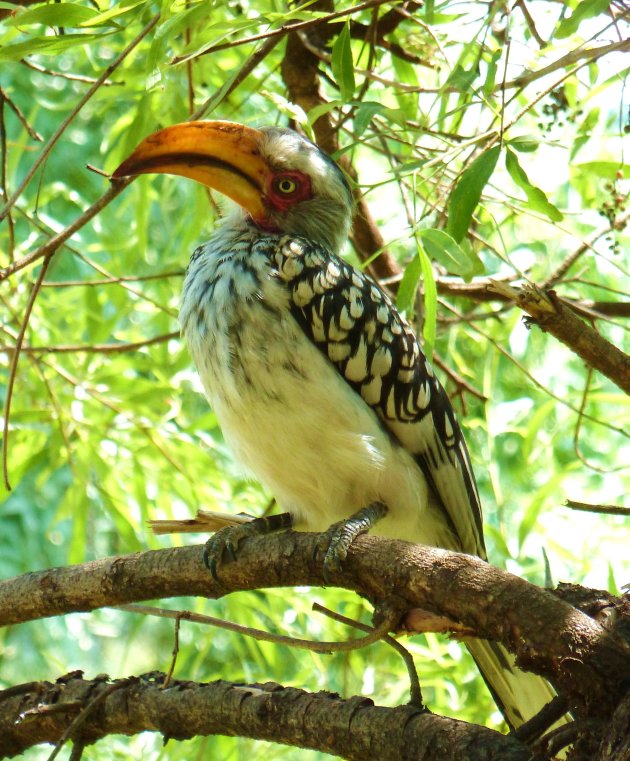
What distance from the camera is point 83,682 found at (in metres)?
2.27

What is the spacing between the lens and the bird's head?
113 inches

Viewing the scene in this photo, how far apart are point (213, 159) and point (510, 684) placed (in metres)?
1.68

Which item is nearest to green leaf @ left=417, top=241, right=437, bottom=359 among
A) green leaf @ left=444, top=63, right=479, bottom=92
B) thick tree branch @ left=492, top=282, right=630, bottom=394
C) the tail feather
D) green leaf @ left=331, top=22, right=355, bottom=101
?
thick tree branch @ left=492, top=282, right=630, bottom=394

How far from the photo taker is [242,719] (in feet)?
6.63

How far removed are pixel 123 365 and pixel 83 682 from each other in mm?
1706

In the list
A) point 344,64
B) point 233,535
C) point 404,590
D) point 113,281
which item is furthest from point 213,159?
point 404,590

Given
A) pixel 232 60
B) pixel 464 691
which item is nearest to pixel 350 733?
pixel 464 691

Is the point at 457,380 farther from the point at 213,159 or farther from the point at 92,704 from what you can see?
the point at 92,704

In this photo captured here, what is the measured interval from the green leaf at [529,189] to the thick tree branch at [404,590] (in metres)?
0.90

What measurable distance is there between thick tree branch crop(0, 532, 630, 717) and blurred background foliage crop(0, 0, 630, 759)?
0.67 m

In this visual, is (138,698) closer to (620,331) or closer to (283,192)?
A: (283,192)

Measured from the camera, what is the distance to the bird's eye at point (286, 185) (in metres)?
3.15

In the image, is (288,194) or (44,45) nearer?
(44,45)

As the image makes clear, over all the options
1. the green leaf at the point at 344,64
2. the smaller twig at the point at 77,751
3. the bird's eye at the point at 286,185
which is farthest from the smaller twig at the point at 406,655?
the bird's eye at the point at 286,185
